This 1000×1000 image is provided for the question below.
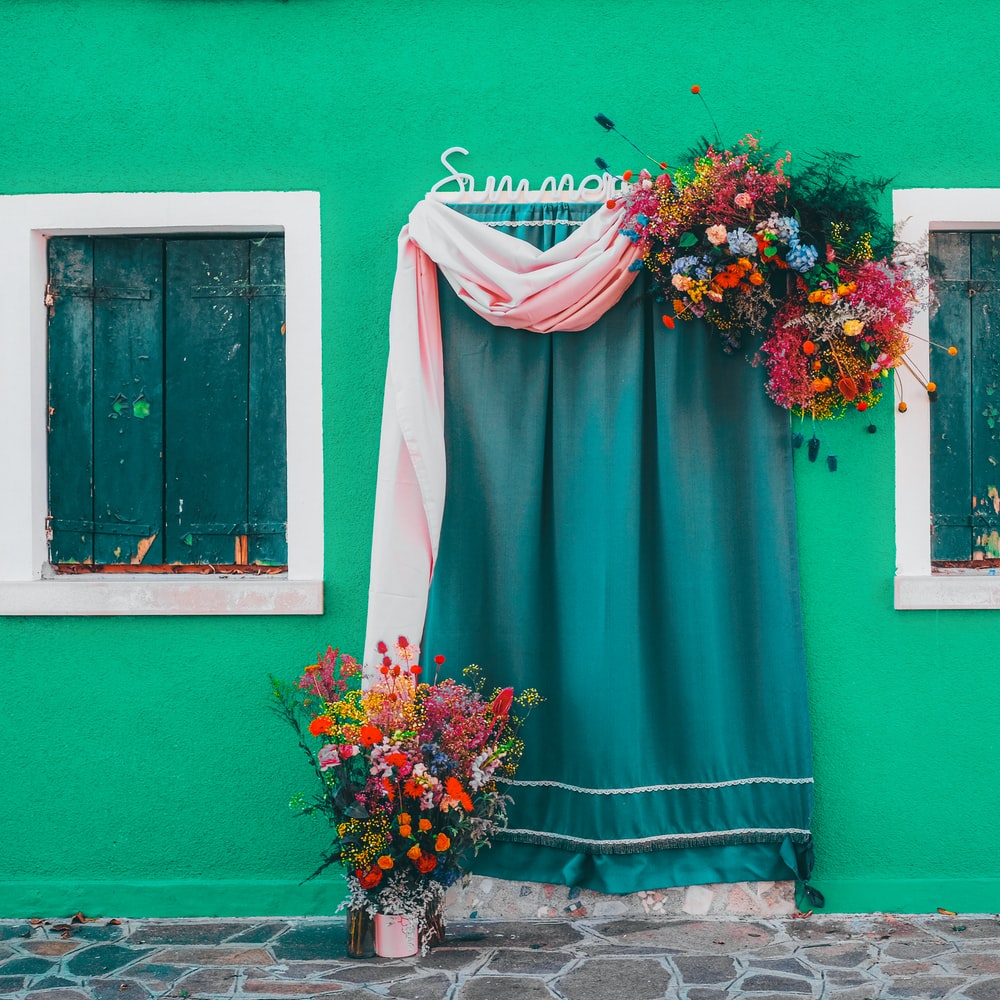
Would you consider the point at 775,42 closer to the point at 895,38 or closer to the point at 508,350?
the point at 895,38

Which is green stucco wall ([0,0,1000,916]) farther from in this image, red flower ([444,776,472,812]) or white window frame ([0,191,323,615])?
red flower ([444,776,472,812])

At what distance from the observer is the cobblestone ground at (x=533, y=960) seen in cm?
326

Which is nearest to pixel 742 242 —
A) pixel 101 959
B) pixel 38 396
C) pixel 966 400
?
pixel 966 400

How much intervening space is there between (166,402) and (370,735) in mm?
1681

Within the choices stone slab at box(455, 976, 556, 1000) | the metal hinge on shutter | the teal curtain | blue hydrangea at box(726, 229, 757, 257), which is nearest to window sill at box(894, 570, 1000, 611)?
the teal curtain

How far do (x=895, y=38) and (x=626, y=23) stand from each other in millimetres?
1049

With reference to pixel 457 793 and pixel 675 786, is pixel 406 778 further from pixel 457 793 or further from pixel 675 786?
pixel 675 786

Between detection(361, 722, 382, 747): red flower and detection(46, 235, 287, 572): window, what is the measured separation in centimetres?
99

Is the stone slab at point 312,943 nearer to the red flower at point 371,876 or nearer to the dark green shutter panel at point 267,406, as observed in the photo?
the red flower at point 371,876

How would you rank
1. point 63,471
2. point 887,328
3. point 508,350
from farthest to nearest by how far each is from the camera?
point 63,471, point 508,350, point 887,328

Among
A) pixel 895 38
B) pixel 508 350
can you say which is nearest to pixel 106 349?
pixel 508 350

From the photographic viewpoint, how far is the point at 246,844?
4.02m

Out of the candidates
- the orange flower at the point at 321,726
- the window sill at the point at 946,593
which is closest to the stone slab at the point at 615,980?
the orange flower at the point at 321,726

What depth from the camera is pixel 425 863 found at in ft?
11.2
